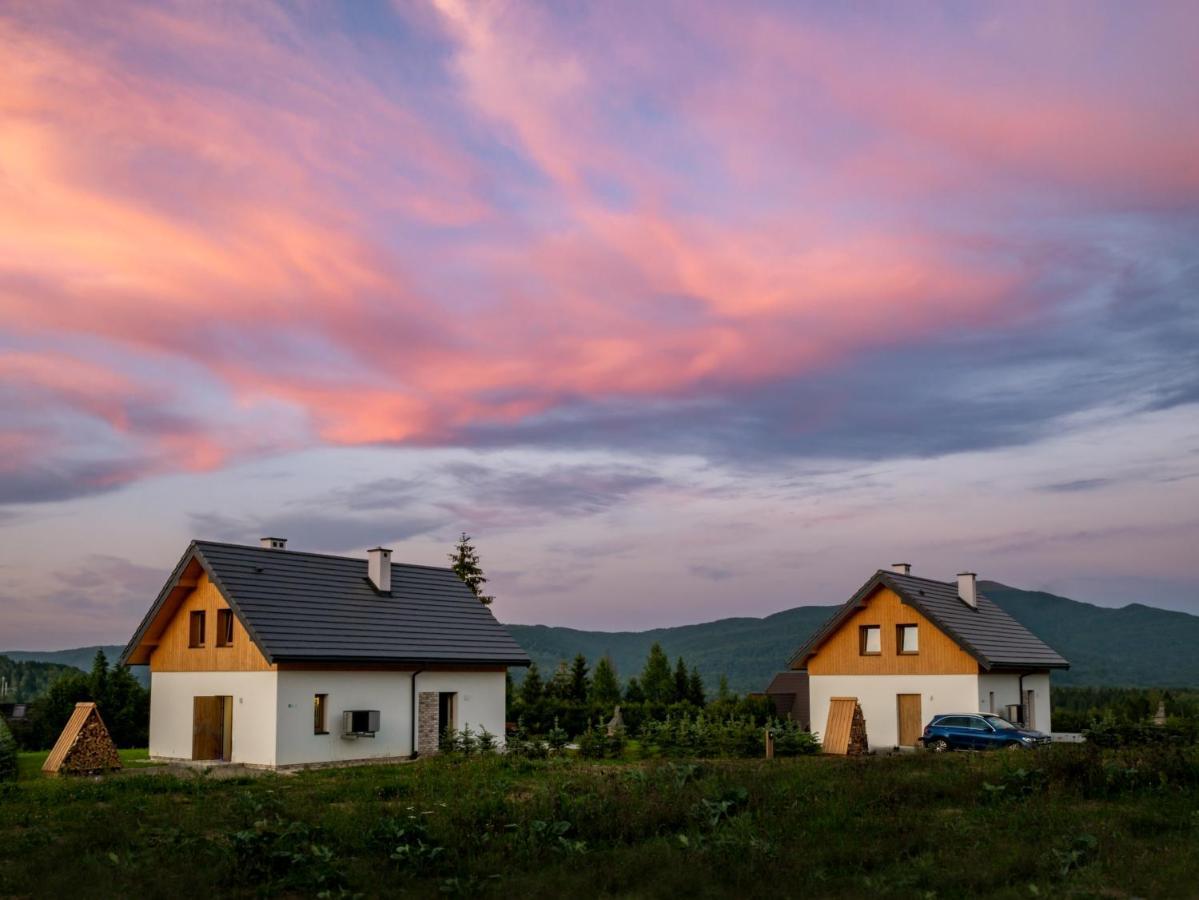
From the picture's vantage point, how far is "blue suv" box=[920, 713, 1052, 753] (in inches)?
1314

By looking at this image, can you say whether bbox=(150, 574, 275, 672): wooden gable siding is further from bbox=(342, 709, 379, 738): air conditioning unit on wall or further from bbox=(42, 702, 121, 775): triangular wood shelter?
bbox=(42, 702, 121, 775): triangular wood shelter

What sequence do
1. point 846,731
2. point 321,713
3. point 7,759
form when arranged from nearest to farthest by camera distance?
point 7,759, point 321,713, point 846,731

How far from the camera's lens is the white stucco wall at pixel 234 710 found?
30.2m

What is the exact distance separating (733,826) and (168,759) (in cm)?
2247

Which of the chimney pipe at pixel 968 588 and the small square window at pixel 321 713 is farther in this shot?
the chimney pipe at pixel 968 588

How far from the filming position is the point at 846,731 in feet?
117

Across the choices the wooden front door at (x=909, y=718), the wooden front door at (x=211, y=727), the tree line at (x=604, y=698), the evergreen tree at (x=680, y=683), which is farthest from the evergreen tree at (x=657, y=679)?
the wooden front door at (x=211, y=727)

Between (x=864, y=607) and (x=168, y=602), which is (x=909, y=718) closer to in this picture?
(x=864, y=607)

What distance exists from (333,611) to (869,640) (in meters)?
19.1

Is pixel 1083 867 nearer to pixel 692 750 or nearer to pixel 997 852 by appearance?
pixel 997 852

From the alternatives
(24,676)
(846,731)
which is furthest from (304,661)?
(24,676)

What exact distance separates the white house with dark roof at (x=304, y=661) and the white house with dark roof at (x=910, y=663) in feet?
39.1

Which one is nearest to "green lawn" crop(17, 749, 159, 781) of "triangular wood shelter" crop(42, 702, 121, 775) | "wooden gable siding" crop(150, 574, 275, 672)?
"triangular wood shelter" crop(42, 702, 121, 775)

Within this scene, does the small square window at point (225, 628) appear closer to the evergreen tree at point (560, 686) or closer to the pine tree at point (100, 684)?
the pine tree at point (100, 684)
